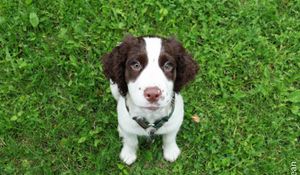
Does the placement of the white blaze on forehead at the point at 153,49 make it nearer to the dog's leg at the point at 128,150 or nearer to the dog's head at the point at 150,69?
the dog's head at the point at 150,69

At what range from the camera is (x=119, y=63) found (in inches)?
146

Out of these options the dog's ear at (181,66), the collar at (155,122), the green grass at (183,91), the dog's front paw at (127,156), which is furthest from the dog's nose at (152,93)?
the green grass at (183,91)

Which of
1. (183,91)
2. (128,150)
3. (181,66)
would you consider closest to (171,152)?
(128,150)

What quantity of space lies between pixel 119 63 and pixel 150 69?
0.38 m

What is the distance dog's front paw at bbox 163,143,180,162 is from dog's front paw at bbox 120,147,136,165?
0.99ft

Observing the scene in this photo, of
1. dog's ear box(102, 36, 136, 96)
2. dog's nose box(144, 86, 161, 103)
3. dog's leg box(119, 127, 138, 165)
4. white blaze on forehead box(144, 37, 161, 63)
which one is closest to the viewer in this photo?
dog's nose box(144, 86, 161, 103)

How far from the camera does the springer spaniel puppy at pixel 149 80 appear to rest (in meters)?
3.40

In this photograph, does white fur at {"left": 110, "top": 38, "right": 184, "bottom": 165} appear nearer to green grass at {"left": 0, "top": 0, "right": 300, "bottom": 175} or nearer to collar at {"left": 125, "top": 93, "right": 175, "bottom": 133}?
collar at {"left": 125, "top": 93, "right": 175, "bottom": 133}

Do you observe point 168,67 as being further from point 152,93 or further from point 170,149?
point 170,149

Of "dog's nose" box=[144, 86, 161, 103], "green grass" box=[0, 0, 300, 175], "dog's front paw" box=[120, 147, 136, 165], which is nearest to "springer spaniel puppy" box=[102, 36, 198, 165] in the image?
"dog's nose" box=[144, 86, 161, 103]

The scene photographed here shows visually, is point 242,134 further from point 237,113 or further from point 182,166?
point 182,166

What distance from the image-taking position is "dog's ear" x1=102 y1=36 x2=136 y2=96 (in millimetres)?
3672

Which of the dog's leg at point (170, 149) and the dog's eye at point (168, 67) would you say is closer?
the dog's eye at point (168, 67)

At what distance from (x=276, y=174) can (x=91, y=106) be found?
1912 mm
